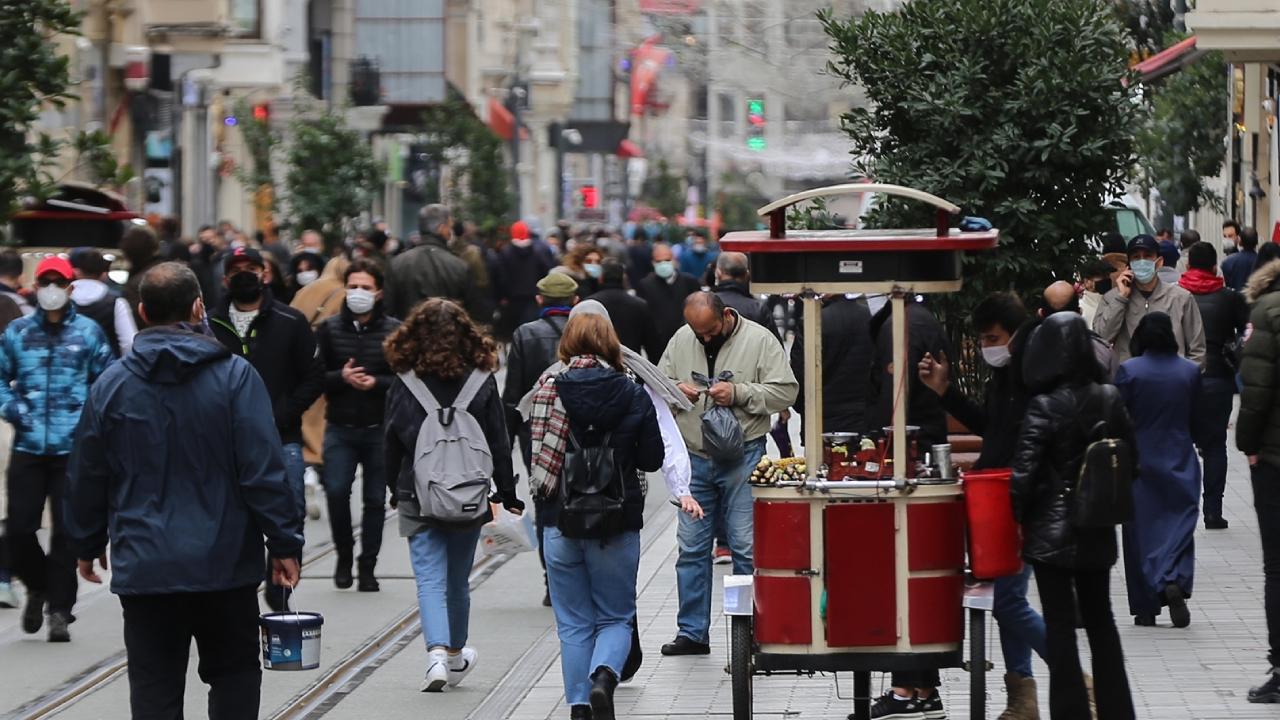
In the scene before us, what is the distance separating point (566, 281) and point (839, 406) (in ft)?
5.32

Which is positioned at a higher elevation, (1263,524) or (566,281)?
(566,281)

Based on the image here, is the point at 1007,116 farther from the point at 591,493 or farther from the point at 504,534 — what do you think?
the point at 591,493

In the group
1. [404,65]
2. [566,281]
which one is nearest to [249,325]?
[566,281]

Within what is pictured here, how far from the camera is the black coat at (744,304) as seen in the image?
13344 millimetres

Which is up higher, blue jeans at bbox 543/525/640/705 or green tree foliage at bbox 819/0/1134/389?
green tree foliage at bbox 819/0/1134/389

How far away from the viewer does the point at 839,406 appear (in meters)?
12.4

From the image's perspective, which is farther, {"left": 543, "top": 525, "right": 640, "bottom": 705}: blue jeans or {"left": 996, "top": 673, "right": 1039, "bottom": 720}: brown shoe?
{"left": 543, "top": 525, "right": 640, "bottom": 705}: blue jeans

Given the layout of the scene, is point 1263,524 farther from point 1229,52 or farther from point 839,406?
point 1229,52

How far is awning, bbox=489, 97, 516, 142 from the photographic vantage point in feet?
186

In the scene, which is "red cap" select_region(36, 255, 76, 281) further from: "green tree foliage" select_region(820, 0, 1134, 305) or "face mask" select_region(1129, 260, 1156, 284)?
"face mask" select_region(1129, 260, 1156, 284)

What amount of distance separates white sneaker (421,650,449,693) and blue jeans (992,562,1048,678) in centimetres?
260

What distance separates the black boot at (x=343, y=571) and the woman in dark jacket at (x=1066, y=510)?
5.98 metres

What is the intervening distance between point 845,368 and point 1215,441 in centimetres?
304

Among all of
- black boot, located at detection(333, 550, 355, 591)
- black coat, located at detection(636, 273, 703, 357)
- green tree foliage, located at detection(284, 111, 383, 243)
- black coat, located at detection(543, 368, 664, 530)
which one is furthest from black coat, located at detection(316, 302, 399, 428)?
green tree foliage, located at detection(284, 111, 383, 243)
